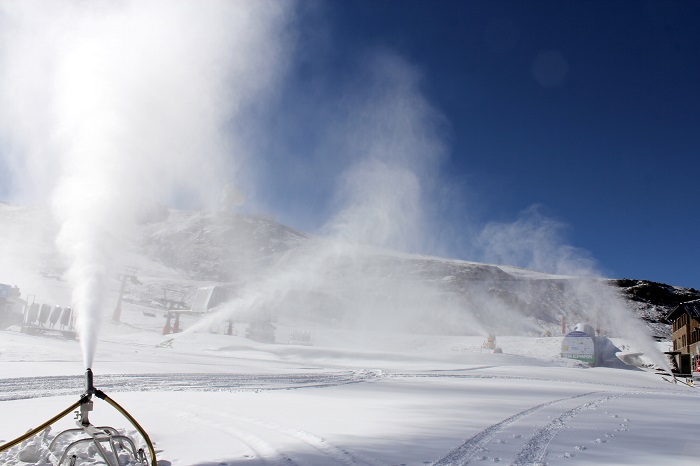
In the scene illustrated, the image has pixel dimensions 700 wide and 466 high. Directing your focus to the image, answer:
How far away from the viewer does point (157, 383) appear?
15039 millimetres

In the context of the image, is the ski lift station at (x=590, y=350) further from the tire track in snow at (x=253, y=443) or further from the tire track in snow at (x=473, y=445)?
the tire track in snow at (x=253, y=443)

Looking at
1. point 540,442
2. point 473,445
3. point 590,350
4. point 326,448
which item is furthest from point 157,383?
point 590,350

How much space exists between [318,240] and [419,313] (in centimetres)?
8182

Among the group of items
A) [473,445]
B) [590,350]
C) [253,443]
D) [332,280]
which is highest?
[332,280]

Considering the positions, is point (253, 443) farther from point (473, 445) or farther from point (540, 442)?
point (540, 442)

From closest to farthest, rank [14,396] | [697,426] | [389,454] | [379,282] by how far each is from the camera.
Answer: [389,454] < [697,426] < [14,396] < [379,282]

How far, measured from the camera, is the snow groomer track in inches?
490

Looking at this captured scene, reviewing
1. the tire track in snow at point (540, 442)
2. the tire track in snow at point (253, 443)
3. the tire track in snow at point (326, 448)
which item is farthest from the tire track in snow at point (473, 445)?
the tire track in snow at point (253, 443)

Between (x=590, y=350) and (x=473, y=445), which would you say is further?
(x=590, y=350)

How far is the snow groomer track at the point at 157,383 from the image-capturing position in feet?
40.8

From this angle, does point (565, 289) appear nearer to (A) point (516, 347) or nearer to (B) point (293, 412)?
(A) point (516, 347)

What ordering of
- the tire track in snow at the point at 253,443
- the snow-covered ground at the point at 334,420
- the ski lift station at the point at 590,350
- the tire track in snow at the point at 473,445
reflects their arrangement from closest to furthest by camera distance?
1. the tire track in snow at the point at 253,443
2. the tire track in snow at the point at 473,445
3. the snow-covered ground at the point at 334,420
4. the ski lift station at the point at 590,350

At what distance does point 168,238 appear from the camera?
144750 millimetres

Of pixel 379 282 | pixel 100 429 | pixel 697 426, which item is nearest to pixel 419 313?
pixel 379 282
